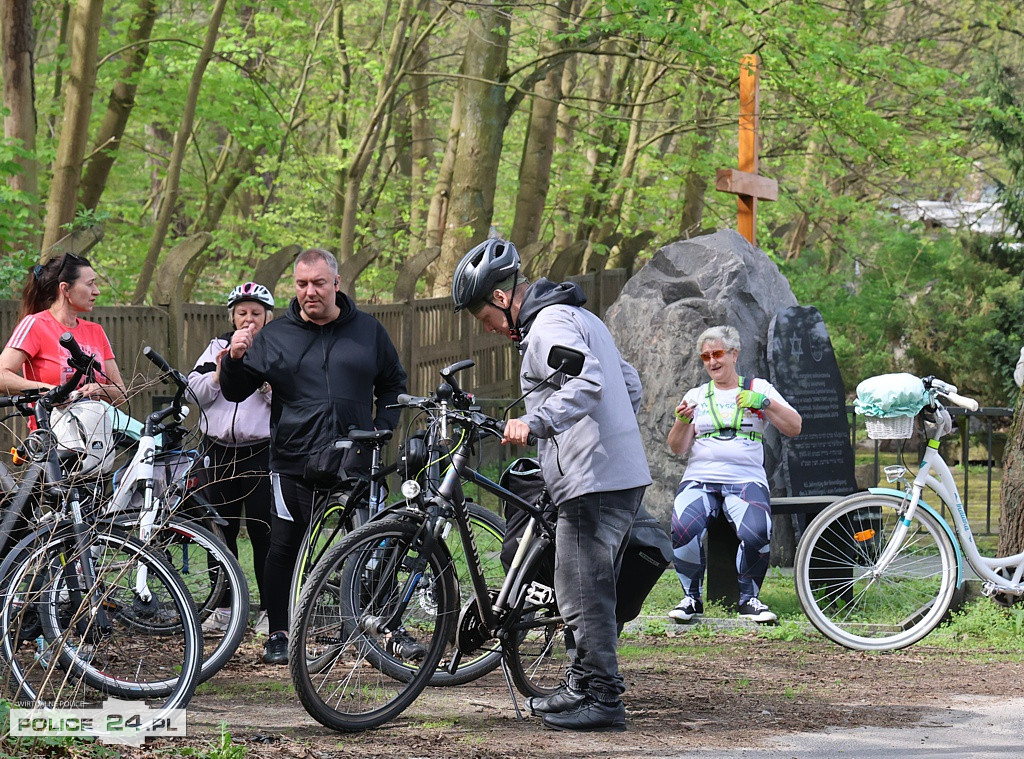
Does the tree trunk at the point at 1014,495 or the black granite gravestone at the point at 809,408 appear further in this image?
the black granite gravestone at the point at 809,408

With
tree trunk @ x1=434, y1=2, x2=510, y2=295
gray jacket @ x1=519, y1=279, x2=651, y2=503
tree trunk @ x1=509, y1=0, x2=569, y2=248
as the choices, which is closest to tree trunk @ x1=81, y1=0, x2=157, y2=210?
tree trunk @ x1=434, y1=2, x2=510, y2=295

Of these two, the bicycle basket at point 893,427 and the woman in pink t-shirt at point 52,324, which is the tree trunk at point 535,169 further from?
the woman in pink t-shirt at point 52,324

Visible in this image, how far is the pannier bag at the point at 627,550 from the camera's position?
5070mm

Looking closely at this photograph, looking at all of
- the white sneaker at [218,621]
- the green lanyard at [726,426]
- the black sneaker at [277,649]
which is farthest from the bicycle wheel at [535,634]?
the green lanyard at [726,426]

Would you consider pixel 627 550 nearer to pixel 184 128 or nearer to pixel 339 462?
pixel 339 462

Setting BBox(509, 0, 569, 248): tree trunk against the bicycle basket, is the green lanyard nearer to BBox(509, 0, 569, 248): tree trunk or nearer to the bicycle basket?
the bicycle basket

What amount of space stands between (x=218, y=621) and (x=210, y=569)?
2.07ft

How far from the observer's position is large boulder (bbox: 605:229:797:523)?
9156mm

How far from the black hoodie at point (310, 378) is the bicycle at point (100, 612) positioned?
119 centimetres

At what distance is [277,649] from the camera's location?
19.7ft

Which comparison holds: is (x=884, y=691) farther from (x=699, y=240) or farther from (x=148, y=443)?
(x=699, y=240)

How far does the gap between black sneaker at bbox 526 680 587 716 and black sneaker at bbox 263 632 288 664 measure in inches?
59.7

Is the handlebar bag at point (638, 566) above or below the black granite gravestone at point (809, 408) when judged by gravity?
below

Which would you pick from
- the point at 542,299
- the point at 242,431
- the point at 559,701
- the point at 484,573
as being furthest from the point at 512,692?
the point at 242,431
